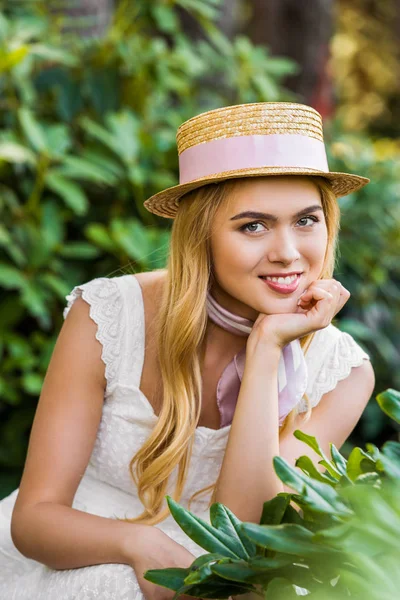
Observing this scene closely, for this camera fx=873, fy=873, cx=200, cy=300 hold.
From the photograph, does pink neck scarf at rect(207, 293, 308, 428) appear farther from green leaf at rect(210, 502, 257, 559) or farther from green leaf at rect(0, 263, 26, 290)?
green leaf at rect(0, 263, 26, 290)

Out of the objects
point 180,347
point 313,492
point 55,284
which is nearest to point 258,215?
point 180,347

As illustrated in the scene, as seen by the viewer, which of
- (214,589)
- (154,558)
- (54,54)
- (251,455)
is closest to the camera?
(214,589)

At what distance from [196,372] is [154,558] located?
0.51 m

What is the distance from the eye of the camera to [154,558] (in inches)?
67.8

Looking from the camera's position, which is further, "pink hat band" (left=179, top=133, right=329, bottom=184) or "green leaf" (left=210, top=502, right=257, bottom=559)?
"pink hat band" (left=179, top=133, right=329, bottom=184)

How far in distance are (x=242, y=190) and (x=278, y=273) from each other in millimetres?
200

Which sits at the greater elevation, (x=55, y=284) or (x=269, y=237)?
(x=269, y=237)

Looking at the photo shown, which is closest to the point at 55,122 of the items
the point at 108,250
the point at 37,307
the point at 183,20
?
the point at 108,250

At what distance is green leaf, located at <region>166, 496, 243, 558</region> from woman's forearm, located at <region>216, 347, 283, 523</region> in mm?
621

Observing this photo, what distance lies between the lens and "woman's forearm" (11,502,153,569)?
1784 mm

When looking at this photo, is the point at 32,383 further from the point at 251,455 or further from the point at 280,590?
the point at 280,590

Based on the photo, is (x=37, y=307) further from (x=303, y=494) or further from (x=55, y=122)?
(x=303, y=494)

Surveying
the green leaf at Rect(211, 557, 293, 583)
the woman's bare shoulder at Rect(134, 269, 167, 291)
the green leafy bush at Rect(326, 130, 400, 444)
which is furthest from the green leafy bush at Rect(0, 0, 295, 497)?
the green leaf at Rect(211, 557, 293, 583)

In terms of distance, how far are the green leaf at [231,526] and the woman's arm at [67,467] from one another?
550mm
